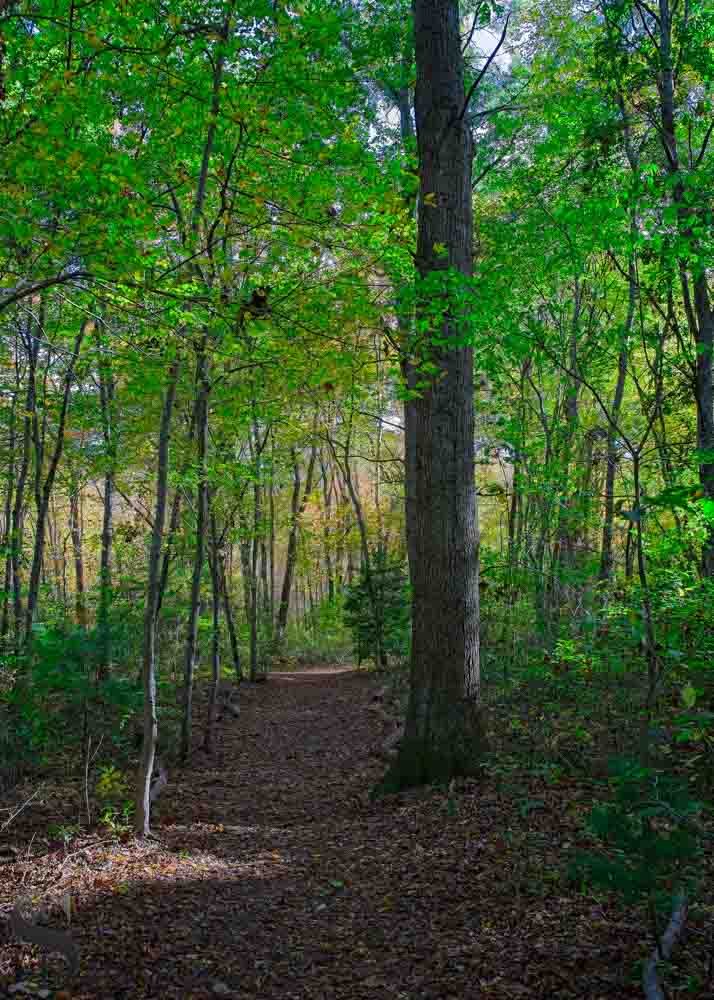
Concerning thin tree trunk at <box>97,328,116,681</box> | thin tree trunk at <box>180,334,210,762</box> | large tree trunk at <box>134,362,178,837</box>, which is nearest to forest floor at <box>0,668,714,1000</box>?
large tree trunk at <box>134,362,178,837</box>

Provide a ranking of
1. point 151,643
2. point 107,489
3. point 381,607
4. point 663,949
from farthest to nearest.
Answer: point 381,607 → point 107,489 → point 151,643 → point 663,949

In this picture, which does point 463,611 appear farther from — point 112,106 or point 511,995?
point 112,106

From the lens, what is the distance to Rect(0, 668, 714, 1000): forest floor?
3.00m

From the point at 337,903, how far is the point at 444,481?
318 centimetres

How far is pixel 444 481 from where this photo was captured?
18.5ft

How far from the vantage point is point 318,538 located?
22.3 meters

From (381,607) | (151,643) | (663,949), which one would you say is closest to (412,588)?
(151,643)

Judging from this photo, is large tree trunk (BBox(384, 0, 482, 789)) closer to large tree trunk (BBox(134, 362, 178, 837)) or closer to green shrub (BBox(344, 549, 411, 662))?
large tree trunk (BBox(134, 362, 178, 837))

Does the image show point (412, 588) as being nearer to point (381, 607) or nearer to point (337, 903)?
point (337, 903)

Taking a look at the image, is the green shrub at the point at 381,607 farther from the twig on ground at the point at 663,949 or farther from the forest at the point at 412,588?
the twig on ground at the point at 663,949

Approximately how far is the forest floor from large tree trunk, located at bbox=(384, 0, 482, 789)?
0.47m

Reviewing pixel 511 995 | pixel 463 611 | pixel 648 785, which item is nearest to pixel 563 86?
pixel 463 611

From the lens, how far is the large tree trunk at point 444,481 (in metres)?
5.53

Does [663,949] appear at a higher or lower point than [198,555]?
lower
